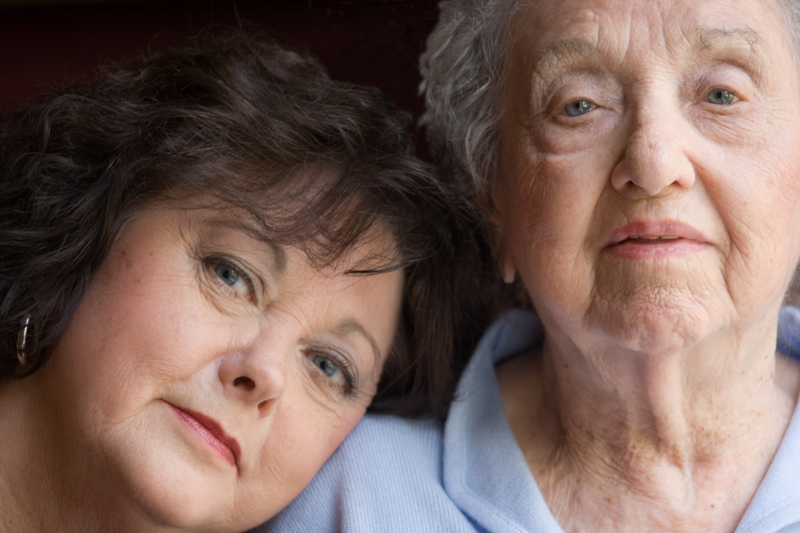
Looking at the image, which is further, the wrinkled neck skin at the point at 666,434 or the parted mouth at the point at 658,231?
the wrinkled neck skin at the point at 666,434

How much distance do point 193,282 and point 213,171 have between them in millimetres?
249

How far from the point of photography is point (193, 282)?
143 cm

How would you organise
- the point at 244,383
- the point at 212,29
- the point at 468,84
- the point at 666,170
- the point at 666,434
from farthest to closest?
the point at 212,29 < the point at 468,84 < the point at 666,434 < the point at 244,383 < the point at 666,170

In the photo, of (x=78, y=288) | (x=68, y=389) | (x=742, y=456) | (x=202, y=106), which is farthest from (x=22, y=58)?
(x=742, y=456)

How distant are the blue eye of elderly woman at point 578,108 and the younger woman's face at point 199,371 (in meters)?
0.57

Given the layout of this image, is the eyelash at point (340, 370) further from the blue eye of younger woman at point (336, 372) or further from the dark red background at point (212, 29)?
the dark red background at point (212, 29)

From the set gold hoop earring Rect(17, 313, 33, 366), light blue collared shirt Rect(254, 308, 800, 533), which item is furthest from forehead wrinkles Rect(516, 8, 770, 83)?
gold hoop earring Rect(17, 313, 33, 366)

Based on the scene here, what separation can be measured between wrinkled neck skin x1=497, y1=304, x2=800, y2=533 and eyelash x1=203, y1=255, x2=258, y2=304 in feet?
→ 2.36

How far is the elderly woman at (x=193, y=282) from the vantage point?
1365 millimetres

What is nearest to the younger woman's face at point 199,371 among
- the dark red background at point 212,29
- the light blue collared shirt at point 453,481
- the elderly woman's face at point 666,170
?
the light blue collared shirt at point 453,481

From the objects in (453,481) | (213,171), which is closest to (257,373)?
(213,171)

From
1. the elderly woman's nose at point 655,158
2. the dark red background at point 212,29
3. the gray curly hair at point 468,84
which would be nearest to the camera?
the elderly woman's nose at point 655,158

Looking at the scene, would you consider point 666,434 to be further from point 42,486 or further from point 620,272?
point 42,486

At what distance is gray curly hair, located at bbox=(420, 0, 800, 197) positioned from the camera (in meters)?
1.71
